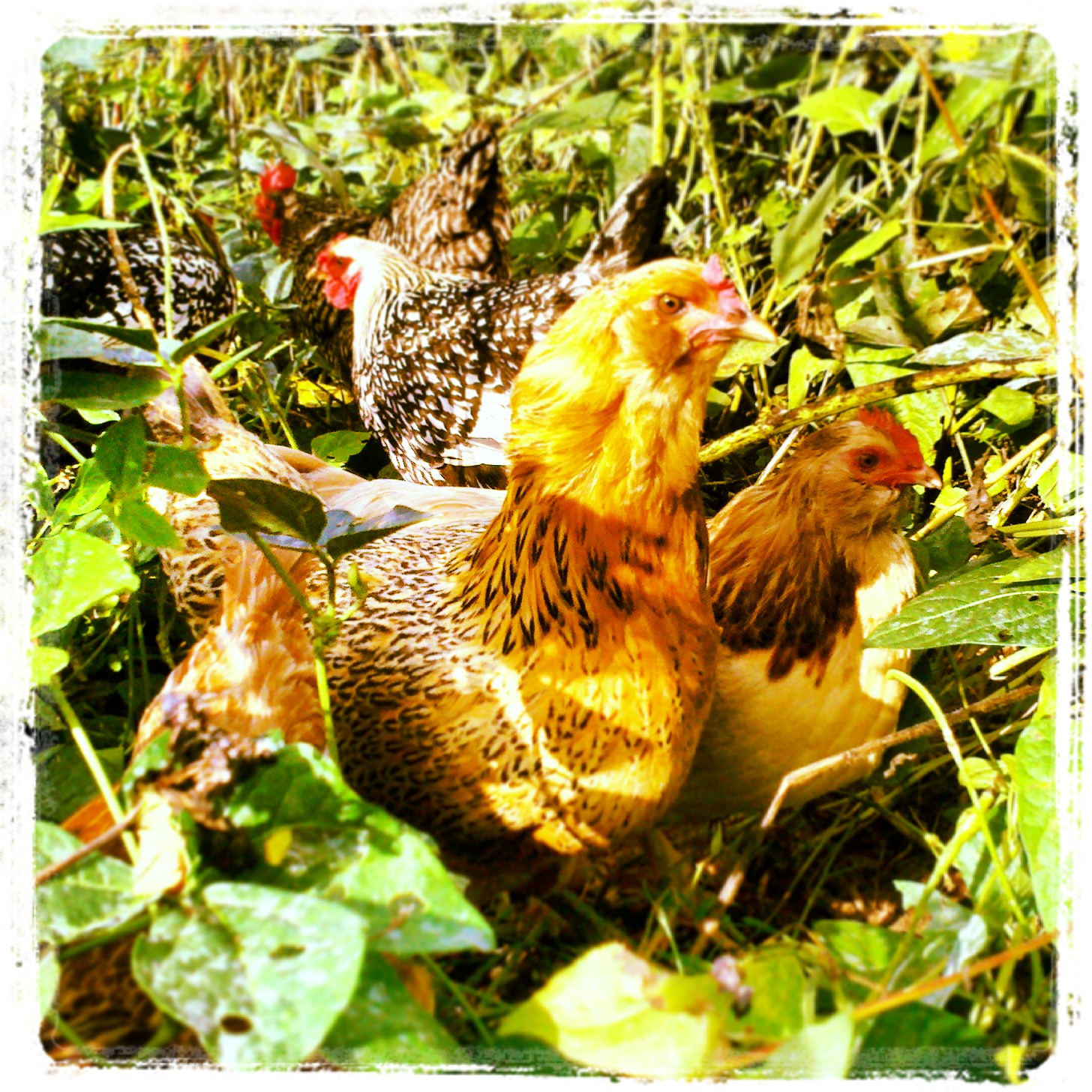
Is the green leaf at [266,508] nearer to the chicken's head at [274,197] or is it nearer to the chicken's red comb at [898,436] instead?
the chicken's red comb at [898,436]

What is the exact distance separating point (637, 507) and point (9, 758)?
1.51 feet

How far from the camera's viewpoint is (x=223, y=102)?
52.3 inches

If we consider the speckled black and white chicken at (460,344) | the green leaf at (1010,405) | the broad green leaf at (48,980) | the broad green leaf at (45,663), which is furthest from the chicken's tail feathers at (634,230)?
the broad green leaf at (48,980)

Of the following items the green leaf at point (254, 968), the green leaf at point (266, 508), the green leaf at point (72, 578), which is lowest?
the green leaf at point (254, 968)

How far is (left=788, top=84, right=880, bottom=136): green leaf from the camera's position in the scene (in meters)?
1.30

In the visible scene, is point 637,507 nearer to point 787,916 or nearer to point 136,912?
point 787,916

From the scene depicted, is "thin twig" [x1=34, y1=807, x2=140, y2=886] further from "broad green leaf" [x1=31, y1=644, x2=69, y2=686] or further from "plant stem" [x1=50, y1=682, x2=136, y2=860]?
"broad green leaf" [x1=31, y1=644, x2=69, y2=686]

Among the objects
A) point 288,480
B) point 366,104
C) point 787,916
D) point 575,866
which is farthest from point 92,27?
point 787,916

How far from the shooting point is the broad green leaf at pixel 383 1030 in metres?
0.55

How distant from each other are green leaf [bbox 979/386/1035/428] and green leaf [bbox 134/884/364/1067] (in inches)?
30.0

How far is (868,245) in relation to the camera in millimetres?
1150

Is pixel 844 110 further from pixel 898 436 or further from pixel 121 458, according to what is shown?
pixel 121 458

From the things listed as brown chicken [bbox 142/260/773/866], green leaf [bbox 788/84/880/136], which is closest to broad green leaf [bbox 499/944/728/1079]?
brown chicken [bbox 142/260/773/866]

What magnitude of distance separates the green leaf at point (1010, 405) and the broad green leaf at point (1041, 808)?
33cm
